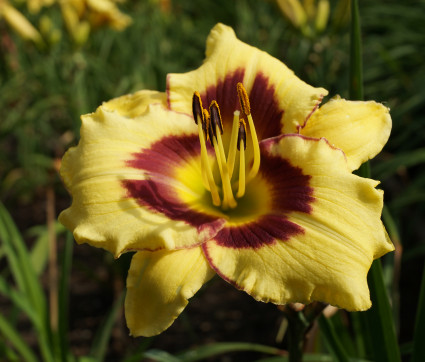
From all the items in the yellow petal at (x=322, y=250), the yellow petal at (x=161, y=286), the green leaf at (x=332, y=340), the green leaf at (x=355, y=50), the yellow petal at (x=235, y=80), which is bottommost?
the green leaf at (x=332, y=340)

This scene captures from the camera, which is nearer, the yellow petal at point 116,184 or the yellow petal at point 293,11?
the yellow petal at point 116,184

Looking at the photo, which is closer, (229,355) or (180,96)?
(180,96)

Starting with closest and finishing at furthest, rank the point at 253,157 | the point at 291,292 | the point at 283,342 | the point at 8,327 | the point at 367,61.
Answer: the point at 291,292 → the point at 253,157 → the point at 8,327 → the point at 283,342 → the point at 367,61

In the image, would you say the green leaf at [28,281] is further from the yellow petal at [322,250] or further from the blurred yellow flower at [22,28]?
the blurred yellow flower at [22,28]

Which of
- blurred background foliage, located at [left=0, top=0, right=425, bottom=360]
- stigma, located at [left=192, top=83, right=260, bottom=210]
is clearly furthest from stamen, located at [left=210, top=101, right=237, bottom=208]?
blurred background foliage, located at [left=0, top=0, right=425, bottom=360]

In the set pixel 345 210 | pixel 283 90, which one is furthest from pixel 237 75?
pixel 345 210

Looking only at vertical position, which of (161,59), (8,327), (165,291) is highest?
(165,291)

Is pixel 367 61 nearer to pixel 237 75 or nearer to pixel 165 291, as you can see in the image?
pixel 237 75

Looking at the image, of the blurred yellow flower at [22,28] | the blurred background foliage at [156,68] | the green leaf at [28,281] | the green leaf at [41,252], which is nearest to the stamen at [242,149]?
the green leaf at [28,281]
